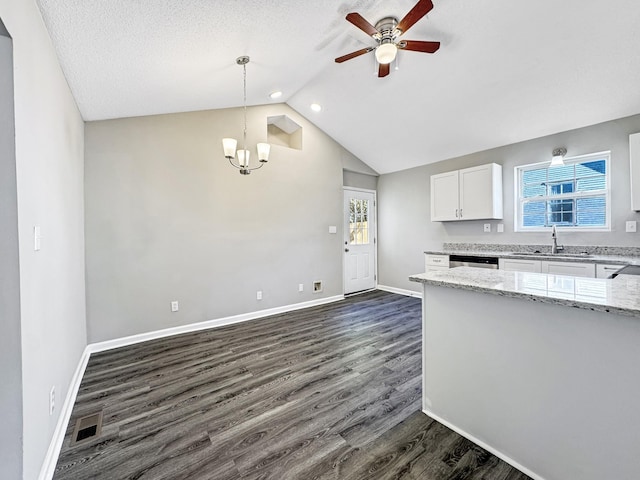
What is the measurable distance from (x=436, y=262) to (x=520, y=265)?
120cm

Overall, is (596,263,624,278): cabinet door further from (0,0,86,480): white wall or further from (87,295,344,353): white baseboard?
(0,0,86,480): white wall

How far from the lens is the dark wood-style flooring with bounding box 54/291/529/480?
147cm

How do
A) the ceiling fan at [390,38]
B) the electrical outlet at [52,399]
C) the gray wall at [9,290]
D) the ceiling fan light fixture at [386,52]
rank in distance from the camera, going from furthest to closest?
1. the ceiling fan light fixture at [386,52]
2. the ceiling fan at [390,38]
3. the electrical outlet at [52,399]
4. the gray wall at [9,290]

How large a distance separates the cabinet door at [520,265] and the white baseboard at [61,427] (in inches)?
171

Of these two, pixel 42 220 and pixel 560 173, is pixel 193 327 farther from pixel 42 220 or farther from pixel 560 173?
pixel 560 173

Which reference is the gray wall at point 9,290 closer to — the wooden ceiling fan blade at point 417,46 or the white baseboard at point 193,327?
the white baseboard at point 193,327

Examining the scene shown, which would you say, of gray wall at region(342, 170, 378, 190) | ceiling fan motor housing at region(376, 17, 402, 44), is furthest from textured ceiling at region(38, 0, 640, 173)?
gray wall at region(342, 170, 378, 190)

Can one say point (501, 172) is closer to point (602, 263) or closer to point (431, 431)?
point (602, 263)

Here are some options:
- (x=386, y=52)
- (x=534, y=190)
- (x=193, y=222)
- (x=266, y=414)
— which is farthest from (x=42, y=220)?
(x=534, y=190)

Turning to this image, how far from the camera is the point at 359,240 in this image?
5.67 meters

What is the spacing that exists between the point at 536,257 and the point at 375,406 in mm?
2819

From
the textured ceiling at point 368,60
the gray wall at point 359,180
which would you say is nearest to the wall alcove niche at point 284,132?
the textured ceiling at point 368,60

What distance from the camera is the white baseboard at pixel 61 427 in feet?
4.64

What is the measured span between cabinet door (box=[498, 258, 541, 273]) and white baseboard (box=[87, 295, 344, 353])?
278 centimetres
